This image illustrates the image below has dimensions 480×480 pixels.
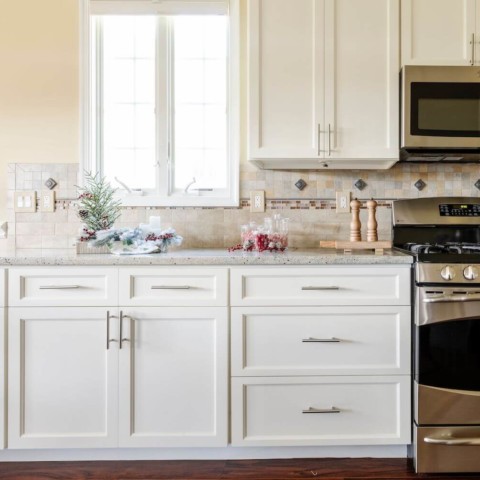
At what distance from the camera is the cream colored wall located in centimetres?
220

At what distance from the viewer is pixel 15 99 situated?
2213 millimetres

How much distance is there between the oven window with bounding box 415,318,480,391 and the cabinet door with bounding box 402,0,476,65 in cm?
124

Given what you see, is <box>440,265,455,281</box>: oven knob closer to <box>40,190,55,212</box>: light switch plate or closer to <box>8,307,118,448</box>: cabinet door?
<box>8,307,118,448</box>: cabinet door

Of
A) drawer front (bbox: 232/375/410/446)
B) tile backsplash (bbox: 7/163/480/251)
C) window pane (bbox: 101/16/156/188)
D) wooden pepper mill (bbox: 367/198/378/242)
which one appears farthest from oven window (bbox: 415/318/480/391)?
window pane (bbox: 101/16/156/188)

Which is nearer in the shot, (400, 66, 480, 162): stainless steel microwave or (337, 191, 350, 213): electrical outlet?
(400, 66, 480, 162): stainless steel microwave

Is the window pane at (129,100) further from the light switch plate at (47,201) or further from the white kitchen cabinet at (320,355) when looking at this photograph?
the white kitchen cabinet at (320,355)

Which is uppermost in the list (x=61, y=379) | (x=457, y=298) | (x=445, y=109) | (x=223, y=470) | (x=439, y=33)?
(x=439, y=33)

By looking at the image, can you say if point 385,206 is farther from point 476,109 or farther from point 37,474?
point 37,474

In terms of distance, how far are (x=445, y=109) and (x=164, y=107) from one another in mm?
1452

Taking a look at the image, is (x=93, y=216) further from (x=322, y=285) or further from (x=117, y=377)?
(x=322, y=285)

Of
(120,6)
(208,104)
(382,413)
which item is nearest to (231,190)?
(208,104)

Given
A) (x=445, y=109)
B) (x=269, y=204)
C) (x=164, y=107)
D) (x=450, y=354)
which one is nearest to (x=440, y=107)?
(x=445, y=109)

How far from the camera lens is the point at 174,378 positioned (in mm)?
1645

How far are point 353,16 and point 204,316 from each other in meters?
1.55
